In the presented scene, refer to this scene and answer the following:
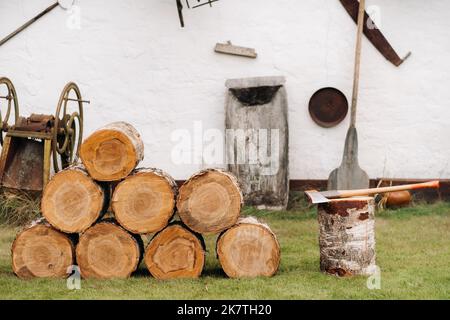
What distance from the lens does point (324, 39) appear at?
8562mm

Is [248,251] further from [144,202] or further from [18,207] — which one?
[18,207]

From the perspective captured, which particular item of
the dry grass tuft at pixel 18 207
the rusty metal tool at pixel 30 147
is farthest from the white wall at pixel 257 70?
the dry grass tuft at pixel 18 207

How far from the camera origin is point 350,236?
5.10 meters

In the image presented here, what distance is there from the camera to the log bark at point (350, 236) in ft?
16.7

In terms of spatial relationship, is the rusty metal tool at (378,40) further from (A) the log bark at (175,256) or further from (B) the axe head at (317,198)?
(A) the log bark at (175,256)

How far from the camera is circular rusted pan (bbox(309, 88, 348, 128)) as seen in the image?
28.0ft

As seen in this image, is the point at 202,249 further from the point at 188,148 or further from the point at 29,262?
the point at 188,148

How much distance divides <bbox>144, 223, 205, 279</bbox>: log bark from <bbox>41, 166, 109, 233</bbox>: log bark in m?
0.53

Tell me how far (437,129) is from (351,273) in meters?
4.09

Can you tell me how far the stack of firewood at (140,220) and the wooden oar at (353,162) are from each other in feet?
10.9

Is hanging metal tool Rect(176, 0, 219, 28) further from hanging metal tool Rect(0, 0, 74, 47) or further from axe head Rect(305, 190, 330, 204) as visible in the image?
axe head Rect(305, 190, 330, 204)

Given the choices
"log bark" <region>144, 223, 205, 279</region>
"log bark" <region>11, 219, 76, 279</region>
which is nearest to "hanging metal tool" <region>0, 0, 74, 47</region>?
"log bark" <region>11, 219, 76, 279</region>

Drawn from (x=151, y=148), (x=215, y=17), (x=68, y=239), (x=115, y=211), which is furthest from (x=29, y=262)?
(x=215, y=17)

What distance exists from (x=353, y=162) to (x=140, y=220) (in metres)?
3.92
